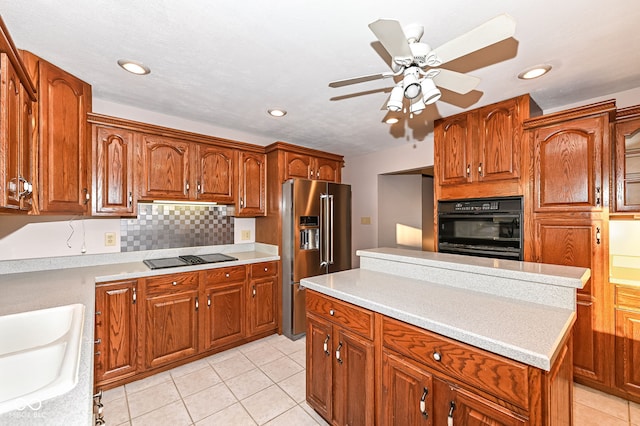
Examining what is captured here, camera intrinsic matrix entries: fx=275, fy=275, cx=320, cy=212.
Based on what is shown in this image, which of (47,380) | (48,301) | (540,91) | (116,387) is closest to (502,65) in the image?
(540,91)

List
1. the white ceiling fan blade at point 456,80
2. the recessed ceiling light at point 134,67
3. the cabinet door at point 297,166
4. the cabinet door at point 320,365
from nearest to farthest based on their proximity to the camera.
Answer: the white ceiling fan blade at point 456,80 < the cabinet door at point 320,365 < the recessed ceiling light at point 134,67 < the cabinet door at point 297,166

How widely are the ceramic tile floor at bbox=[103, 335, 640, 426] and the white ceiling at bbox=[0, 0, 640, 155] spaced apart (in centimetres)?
239

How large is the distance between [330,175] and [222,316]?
213cm

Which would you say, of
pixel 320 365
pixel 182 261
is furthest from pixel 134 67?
pixel 320 365

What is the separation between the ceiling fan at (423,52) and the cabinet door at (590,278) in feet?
4.97

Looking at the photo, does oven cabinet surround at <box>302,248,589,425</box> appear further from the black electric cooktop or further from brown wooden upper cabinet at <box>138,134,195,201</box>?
brown wooden upper cabinet at <box>138,134,195,201</box>

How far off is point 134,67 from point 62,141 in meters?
0.70

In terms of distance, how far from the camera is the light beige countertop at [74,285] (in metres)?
0.65

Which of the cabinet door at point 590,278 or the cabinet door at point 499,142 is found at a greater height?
the cabinet door at point 499,142

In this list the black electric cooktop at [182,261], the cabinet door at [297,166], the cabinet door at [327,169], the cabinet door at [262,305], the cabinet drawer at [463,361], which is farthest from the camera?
the cabinet door at [327,169]

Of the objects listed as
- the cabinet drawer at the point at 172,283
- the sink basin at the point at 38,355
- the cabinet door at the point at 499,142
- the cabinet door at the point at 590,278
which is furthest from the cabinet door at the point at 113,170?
the cabinet door at the point at 590,278

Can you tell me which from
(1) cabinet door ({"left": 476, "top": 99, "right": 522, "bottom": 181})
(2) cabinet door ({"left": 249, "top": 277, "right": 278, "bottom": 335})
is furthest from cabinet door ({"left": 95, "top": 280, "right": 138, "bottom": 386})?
(1) cabinet door ({"left": 476, "top": 99, "right": 522, "bottom": 181})

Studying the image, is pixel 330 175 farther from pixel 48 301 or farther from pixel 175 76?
pixel 48 301

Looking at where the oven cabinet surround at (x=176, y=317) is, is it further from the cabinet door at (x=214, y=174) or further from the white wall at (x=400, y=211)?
the white wall at (x=400, y=211)
